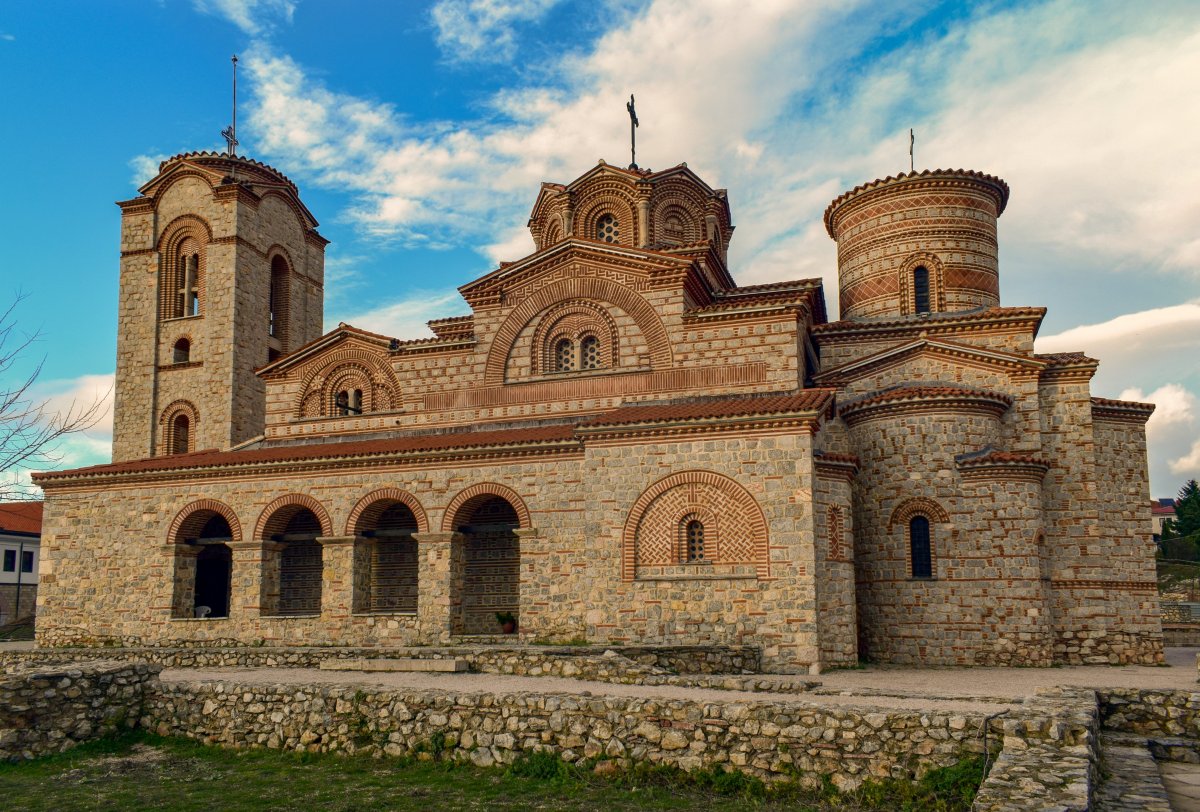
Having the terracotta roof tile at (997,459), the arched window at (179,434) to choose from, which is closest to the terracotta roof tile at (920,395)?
the terracotta roof tile at (997,459)

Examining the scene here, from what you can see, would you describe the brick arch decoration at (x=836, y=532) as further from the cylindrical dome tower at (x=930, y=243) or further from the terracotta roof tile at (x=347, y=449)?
the cylindrical dome tower at (x=930, y=243)

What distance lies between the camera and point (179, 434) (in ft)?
79.2

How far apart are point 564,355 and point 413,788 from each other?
1098cm

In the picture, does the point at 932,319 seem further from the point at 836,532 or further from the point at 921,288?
the point at 836,532

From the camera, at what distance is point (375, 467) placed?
1775 cm

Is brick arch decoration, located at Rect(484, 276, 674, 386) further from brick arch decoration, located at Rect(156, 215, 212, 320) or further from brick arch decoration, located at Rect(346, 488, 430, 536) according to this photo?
brick arch decoration, located at Rect(156, 215, 212, 320)

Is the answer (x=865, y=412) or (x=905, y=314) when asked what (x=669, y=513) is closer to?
(x=865, y=412)

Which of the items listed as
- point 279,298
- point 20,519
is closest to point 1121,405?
point 279,298

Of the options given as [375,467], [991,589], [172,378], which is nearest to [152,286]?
[172,378]

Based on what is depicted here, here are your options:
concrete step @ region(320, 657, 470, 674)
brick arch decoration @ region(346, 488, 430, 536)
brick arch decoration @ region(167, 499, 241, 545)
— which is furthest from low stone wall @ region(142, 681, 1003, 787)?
brick arch decoration @ region(167, 499, 241, 545)

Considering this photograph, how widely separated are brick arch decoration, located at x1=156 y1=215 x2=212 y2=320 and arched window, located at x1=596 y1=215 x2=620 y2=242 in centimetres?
1033

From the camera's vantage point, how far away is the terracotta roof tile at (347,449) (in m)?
16.8

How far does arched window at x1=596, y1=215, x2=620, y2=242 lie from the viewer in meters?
21.4

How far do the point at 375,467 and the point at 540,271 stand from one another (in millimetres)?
4908
